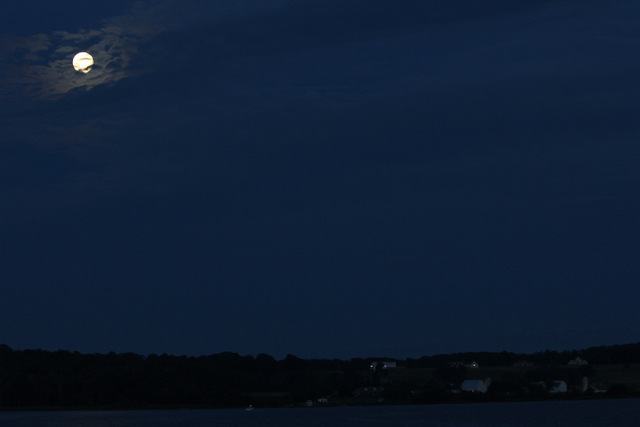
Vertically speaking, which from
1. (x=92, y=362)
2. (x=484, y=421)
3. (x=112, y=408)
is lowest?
(x=484, y=421)

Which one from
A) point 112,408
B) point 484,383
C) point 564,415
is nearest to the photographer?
point 564,415

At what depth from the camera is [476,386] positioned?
618 ft

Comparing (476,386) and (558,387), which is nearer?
(476,386)

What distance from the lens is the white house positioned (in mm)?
188125

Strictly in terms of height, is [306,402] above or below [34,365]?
below

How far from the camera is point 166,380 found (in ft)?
592

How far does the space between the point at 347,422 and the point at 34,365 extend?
8444 cm

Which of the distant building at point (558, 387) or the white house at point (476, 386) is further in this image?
the distant building at point (558, 387)

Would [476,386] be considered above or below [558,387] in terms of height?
above

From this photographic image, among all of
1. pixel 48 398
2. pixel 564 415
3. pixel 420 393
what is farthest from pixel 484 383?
pixel 48 398

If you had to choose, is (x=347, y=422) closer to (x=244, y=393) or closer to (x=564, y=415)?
(x=564, y=415)

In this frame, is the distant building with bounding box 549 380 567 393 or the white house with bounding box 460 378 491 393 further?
the distant building with bounding box 549 380 567 393

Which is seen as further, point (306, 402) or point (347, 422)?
point (306, 402)

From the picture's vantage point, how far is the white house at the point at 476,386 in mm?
188125
